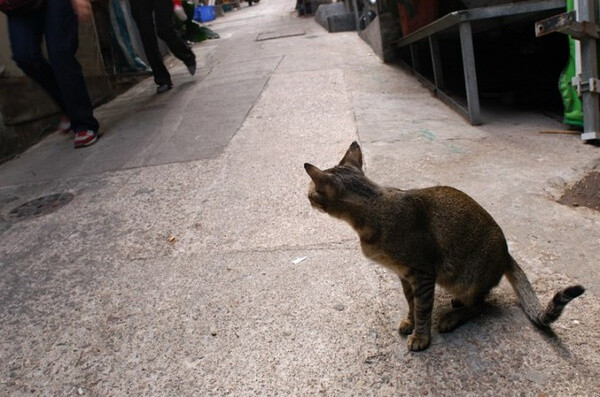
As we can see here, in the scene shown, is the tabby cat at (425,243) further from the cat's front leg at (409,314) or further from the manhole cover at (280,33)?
the manhole cover at (280,33)

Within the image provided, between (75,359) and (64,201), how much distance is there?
6.92 feet

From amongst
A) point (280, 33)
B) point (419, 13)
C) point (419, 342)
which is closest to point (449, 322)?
point (419, 342)

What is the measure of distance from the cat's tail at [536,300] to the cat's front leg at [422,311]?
1.48ft

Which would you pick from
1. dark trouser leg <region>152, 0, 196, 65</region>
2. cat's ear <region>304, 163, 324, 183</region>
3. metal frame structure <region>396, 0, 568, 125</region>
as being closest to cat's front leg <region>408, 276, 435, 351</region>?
cat's ear <region>304, 163, 324, 183</region>

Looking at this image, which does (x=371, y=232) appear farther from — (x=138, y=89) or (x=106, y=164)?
(x=138, y=89)

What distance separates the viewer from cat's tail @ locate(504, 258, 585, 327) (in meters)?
1.78

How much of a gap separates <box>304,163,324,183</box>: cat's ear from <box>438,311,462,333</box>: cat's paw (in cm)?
86

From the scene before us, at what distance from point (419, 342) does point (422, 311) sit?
0.14 metres

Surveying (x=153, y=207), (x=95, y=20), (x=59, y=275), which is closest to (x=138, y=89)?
(x=95, y=20)

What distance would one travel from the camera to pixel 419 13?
6.78 metres

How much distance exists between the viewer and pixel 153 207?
362 centimetres

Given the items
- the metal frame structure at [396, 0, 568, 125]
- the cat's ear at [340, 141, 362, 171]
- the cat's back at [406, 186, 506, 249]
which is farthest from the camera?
the metal frame structure at [396, 0, 568, 125]

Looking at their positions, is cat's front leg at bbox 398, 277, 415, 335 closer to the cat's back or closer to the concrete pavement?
the concrete pavement

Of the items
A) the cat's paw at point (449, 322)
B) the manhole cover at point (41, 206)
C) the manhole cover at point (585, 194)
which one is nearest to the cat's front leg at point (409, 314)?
the cat's paw at point (449, 322)
